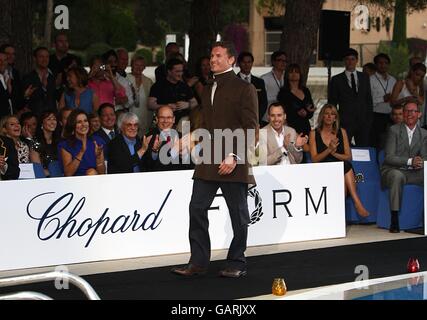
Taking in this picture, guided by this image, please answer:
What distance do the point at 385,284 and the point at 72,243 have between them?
11.1ft

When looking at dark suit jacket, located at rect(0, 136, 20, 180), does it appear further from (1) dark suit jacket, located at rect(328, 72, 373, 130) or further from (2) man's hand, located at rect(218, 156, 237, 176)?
(1) dark suit jacket, located at rect(328, 72, 373, 130)

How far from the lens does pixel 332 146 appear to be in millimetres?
13016

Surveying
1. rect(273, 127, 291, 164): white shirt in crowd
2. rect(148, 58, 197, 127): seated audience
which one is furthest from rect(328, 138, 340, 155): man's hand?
rect(148, 58, 197, 127): seated audience

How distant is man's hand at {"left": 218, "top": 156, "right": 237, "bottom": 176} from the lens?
9430 mm

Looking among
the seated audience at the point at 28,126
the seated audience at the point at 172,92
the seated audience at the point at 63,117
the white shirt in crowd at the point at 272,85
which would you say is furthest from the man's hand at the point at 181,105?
the seated audience at the point at 28,126

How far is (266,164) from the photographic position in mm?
12414

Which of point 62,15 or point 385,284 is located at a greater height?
point 62,15

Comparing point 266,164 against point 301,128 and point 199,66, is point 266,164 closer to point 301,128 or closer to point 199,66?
point 301,128

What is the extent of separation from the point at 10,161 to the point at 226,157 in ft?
9.25

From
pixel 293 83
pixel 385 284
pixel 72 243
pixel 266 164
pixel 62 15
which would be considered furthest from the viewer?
pixel 62 15

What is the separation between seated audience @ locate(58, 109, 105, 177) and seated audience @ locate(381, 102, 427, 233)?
3.42 meters

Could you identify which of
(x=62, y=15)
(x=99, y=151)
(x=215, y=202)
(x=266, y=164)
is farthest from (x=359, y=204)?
(x=62, y=15)

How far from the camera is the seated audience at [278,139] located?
40.7 ft

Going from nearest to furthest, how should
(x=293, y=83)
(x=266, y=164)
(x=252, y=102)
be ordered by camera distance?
(x=252, y=102) → (x=266, y=164) → (x=293, y=83)
